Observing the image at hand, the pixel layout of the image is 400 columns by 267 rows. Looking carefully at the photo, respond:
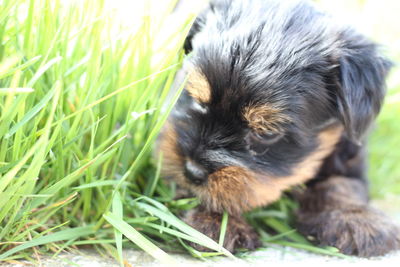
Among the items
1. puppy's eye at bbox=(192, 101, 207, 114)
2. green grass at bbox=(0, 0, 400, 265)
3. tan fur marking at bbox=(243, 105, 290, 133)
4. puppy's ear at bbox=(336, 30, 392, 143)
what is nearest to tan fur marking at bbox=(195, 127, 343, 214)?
green grass at bbox=(0, 0, 400, 265)

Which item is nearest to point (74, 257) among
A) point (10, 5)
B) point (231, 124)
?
point (231, 124)

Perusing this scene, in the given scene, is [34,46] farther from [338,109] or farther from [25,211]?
[338,109]

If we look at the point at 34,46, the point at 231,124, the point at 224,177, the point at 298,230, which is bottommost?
the point at 298,230

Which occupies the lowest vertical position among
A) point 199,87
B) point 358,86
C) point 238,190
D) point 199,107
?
point 238,190

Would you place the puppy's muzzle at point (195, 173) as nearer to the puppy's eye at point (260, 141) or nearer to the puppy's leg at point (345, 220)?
the puppy's eye at point (260, 141)

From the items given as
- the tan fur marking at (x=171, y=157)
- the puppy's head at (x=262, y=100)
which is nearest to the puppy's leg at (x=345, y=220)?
the puppy's head at (x=262, y=100)

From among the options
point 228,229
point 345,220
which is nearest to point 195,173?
point 228,229

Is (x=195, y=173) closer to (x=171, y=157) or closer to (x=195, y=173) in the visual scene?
(x=195, y=173)
